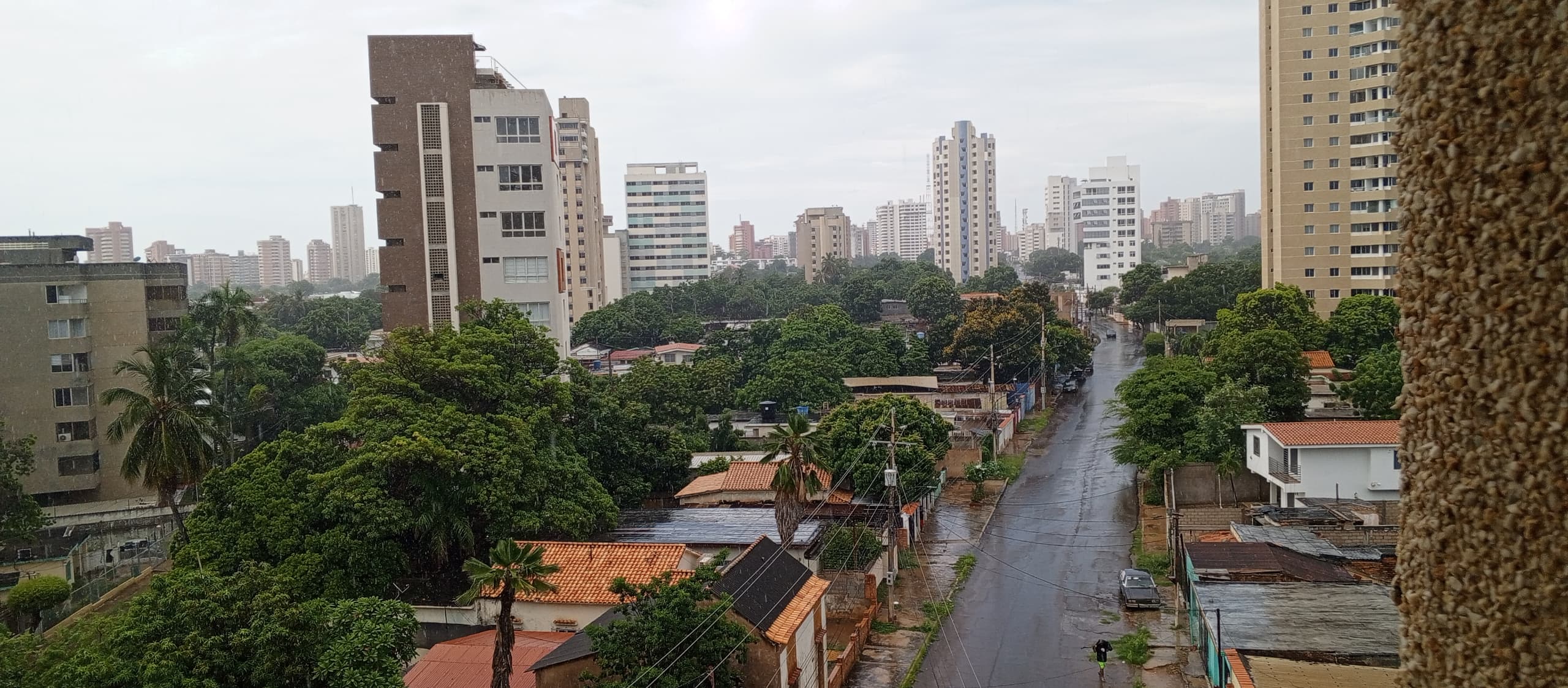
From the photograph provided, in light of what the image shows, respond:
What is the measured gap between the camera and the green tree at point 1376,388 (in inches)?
1171

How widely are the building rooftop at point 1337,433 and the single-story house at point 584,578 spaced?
1453 cm

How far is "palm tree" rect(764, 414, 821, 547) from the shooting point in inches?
838

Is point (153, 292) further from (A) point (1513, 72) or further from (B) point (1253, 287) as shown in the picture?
(B) point (1253, 287)

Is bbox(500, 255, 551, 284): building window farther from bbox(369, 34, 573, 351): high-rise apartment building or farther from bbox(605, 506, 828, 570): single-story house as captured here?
bbox(605, 506, 828, 570): single-story house

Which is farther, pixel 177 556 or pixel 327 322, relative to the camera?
pixel 327 322

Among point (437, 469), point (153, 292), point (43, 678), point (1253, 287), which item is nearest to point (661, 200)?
point (1253, 287)

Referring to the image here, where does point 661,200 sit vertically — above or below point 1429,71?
above

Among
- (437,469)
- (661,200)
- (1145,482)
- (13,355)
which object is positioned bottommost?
(1145,482)

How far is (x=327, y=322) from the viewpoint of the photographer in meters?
70.2

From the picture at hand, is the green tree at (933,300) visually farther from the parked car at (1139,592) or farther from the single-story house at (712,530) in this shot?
the parked car at (1139,592)

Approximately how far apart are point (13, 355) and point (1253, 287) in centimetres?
5881

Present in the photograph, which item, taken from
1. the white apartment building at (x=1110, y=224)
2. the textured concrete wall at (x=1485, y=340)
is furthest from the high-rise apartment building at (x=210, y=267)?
the textured concrete wall at (x=1485, y=340)

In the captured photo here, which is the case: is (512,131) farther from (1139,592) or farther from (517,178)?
(1139,592)

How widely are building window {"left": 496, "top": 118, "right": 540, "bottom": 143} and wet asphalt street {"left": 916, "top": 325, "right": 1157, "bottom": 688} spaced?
53.4 ft
